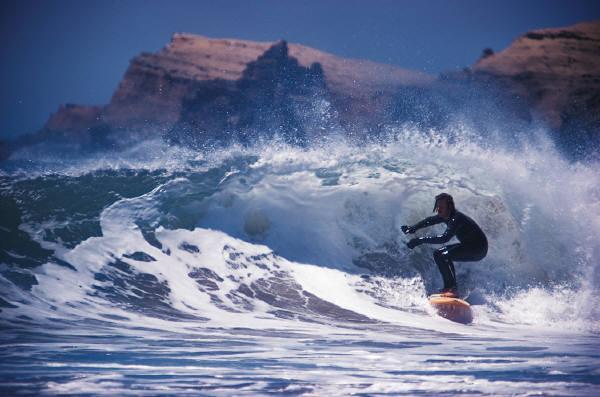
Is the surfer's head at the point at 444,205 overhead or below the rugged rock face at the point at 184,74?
below

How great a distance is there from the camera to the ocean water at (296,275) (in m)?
3.84

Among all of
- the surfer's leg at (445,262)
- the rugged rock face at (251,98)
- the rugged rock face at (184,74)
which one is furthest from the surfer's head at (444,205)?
the rugged rock face at (251,98)

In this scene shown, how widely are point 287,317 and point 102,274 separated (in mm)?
2463

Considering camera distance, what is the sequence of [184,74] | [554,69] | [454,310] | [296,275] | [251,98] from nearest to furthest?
[454,310] → [296,275] → [554,69] → [251,98] → [184,74]

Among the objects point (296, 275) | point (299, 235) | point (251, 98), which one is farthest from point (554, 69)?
point (296, 275)

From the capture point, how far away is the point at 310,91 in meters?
48.7

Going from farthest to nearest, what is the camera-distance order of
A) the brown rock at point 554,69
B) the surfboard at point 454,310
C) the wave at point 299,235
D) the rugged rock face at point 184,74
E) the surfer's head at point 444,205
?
the rugged rock face at point 184,74 < the brown rock at point 554,69 < the wave at point 299,235 < the surfboard at point 454,310 < the surfer's head at point 444,205

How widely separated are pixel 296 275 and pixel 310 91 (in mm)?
42190

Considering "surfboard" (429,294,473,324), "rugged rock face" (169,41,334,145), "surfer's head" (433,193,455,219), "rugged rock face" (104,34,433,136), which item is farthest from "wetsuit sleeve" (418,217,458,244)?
"rugged rock face" (169,41,334,145)

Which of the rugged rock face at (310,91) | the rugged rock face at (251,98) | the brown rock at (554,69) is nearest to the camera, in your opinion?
the rugged rock face at (310,91)

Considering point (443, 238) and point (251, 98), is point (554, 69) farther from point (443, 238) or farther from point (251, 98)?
point (443, 238)

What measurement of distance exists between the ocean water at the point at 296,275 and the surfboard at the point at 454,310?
111mm

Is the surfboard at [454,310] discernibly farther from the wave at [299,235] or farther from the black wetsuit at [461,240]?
the black wetsuit at [461,240]

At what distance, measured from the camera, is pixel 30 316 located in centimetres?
545
